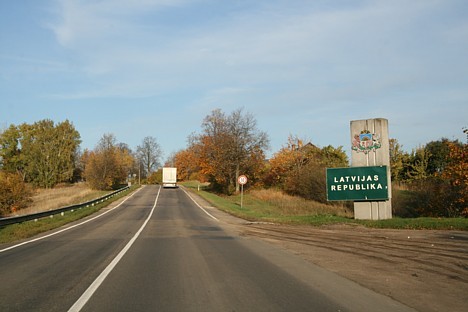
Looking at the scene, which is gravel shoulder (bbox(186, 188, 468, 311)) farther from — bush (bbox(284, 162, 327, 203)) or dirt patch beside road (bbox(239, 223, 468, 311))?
bush (bbox(284, 162, 327, 203))

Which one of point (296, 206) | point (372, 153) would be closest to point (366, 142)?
point (372, 153)

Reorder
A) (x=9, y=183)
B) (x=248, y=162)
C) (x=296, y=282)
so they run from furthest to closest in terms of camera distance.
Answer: (x=248, y=162), (x=9, y=183), (x=296, y=282)

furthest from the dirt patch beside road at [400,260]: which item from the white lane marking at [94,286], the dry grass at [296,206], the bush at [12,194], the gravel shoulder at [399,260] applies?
the bush at [12,194]

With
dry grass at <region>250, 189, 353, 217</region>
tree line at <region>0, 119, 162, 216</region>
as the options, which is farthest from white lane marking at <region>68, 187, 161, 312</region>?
tree line at <region>0, 119, 162, 216</region>

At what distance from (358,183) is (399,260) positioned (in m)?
13.3

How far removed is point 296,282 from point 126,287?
3.22m

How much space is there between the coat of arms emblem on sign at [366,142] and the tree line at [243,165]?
573 cm

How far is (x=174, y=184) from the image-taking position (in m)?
74.4

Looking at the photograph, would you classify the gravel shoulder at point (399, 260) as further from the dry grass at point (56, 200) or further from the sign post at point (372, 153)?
the dry grass at point (56, 200)

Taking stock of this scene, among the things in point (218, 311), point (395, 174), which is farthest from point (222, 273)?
point (395, 174)

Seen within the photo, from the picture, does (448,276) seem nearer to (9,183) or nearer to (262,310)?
(262,310)

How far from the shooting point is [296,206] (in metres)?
39.0

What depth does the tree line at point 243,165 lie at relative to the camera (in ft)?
93.2

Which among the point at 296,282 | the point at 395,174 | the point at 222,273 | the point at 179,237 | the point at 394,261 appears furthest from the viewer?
the point at 395,174
